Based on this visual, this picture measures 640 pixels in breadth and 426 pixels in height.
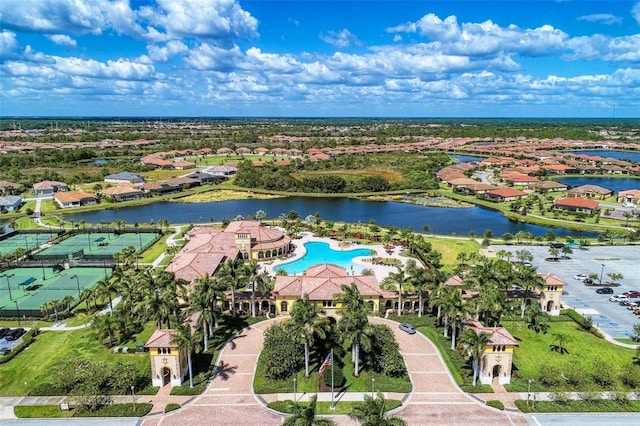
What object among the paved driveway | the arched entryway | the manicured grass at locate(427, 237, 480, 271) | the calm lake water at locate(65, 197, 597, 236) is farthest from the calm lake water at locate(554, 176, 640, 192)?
the arched entryway

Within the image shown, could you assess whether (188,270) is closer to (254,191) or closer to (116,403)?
(116,403)

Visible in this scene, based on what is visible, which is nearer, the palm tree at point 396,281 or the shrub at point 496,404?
the shrub at point 496,404

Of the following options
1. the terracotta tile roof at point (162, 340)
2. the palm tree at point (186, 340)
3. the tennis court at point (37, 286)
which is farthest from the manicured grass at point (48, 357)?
the tennis court at point (37, 286)

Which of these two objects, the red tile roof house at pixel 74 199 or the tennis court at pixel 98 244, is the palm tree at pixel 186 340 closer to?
the tennis court at pixel 98 244

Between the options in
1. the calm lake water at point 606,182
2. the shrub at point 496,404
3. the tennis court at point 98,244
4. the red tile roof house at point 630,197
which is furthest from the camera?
the calm lake water at point 606,182

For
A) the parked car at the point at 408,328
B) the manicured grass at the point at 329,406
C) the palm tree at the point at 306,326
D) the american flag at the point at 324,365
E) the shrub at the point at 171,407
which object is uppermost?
the palm tree at the point at 306,326

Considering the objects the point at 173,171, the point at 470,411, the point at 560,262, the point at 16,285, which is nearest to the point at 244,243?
the point at 16,285

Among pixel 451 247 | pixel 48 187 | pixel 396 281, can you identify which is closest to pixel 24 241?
pixel 48 187

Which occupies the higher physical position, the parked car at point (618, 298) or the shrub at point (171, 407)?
the parked car at point (618, 298)
